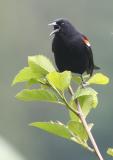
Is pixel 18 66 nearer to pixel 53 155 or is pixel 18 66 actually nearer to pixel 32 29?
pixel 32 29

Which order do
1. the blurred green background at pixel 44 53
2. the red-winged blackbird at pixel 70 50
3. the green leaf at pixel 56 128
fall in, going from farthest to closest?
the blurred green background at pixel 44 53 < the red-winged blackbird at pixel 70 50 < the green leaf at pixel 56 128

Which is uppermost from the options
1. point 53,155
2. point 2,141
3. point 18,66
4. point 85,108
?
point 85,108

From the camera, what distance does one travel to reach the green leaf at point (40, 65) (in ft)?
2.70

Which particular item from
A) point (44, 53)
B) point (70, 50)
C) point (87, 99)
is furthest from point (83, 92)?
point (44, 53)

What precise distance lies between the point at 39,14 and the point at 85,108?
8.19 feet

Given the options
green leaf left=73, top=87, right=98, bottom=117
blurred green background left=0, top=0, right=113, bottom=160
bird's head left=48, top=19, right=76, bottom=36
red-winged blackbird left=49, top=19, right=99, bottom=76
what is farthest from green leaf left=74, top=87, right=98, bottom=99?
blurred green background left=0, top=0, right=113, bottom=160

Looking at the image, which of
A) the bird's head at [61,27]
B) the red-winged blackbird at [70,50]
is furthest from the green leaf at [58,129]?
the bird's head at [61,27]

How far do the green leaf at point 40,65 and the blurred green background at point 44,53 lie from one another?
198 centimetres

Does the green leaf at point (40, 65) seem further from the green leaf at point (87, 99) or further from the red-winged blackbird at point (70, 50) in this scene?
the red-winged blackbird at point (70, 50)

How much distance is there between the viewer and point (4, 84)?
3.20 metres

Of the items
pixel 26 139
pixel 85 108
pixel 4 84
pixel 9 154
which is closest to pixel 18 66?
pixel 4 84

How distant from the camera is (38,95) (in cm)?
81

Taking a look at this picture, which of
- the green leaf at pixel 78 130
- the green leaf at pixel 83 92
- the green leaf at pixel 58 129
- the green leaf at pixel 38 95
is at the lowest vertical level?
the green leaf at pixel 78 130

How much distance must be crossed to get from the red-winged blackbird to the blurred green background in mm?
1348
